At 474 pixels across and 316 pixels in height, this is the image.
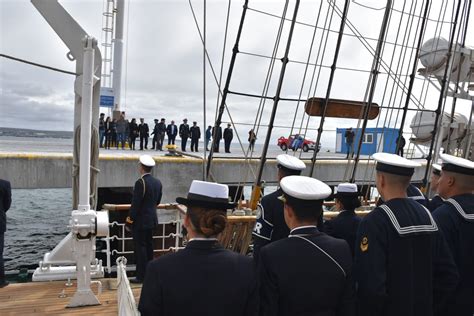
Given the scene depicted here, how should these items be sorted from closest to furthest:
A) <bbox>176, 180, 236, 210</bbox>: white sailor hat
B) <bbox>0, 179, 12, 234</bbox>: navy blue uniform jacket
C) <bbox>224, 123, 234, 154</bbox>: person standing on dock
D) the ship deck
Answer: <bbox>176, 180, 236, 210</bbox>: white sailor hat < the ship deck < <bbox>0, 179, 12, 234</bbox>: navy blue uniform jacket < <bbox>224, 123, 234, 154</bbox>: person standing on dock

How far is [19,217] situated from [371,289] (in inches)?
934

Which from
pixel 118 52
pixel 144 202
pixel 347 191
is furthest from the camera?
pixel 118 52

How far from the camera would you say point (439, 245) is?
8.03 ft

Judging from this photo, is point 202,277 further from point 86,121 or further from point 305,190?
point 86,121

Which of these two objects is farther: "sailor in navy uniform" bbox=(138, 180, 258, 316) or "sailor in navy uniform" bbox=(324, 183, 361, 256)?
"sailor in navy uniform" bbox=(324, 183, 361, 256)

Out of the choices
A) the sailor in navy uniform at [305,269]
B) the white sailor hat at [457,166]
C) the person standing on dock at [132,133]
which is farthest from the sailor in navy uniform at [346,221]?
the person standing on dock at [132,133]

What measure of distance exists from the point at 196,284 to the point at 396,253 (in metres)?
1.13

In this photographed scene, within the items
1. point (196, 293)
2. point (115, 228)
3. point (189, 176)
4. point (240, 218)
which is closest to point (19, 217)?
point (115, 228)

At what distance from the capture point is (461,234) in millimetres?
2744

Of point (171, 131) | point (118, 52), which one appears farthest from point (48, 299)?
point (118, 52)

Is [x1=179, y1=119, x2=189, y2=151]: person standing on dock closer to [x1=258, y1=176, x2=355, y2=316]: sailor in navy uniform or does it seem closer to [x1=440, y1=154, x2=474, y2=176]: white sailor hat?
[x1=440, y1=154, x2=474, y2=176]: white sailor hat

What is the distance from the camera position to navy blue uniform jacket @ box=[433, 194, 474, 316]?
2.74 m

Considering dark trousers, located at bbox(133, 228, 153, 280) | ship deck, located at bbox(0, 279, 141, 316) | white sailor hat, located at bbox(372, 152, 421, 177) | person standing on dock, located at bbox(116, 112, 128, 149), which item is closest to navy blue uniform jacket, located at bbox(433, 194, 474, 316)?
white sailor hat, located at bbox(372, 152, 421, 177)

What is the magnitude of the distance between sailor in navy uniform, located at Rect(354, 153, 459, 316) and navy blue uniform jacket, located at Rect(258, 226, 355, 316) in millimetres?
200
